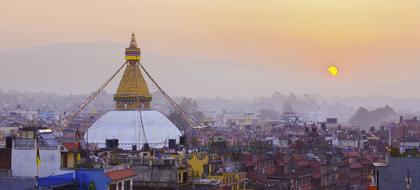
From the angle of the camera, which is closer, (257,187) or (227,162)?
(257,187)

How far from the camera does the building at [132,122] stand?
71625 millimetres

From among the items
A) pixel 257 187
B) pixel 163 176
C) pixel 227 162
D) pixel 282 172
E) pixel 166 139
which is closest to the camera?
pixel 163 176

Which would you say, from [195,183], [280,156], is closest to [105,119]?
[280,156]

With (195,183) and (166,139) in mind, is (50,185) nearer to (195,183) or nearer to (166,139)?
(195,183)

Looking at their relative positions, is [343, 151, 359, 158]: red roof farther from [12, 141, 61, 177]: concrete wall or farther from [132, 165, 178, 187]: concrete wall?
[12, 141, 61, 177]: concrete wall

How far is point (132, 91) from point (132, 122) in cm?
601

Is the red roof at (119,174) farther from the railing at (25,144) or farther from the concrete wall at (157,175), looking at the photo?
the concrete wall at (157,175)

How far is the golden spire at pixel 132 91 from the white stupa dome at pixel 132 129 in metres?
1.76

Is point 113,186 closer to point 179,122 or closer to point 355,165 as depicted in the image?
point 355,165

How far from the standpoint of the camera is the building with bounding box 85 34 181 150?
71.6 m

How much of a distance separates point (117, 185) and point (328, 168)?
40.4 meters

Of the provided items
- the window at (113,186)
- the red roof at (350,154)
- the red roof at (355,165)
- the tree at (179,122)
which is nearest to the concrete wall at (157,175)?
the window at (113,186)

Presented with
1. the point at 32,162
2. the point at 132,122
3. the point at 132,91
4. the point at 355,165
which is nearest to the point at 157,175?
the point at 32,162

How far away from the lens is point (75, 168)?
90.1 feet
